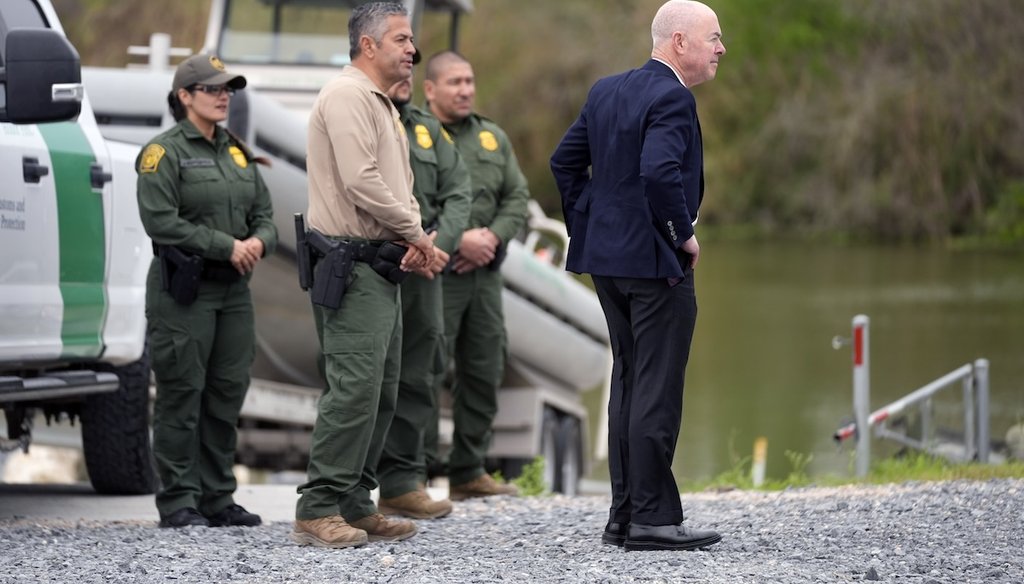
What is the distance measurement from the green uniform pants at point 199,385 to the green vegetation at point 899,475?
254 centimetres

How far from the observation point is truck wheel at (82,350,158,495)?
7184 mm

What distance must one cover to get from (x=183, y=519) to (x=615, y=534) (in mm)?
1688

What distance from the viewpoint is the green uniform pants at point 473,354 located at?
7484 mm

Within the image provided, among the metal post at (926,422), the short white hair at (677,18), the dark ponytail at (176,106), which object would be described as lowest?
the metal post at (926,422)

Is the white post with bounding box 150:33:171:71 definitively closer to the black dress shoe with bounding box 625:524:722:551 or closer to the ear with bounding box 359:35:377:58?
the ear with bounding box 359:35:377:58

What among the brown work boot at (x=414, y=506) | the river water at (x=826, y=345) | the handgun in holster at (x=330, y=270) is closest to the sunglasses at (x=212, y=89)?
the handgun in holster at (x=330, y=270)

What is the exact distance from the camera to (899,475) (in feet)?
26.5

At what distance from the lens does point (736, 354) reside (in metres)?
20.5

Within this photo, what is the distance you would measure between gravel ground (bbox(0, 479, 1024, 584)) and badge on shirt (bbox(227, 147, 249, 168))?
138 cm

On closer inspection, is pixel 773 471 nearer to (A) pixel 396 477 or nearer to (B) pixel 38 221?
(A) pixel 396 477

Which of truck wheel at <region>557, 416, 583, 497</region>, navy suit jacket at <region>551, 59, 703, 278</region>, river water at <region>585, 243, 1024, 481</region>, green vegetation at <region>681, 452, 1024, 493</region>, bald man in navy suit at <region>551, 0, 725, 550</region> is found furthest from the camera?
river water at <region>585, 243, 1024, 481</region>

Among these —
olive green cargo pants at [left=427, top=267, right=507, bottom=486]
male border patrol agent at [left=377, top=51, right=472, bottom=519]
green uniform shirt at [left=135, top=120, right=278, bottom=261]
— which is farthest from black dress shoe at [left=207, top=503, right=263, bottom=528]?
olive green cargo pants at [left=427, top=267, right=507, bottom=486]

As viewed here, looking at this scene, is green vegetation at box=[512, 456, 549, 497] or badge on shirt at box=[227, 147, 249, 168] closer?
badge on shirt at box=[227, 147, 249, 168]

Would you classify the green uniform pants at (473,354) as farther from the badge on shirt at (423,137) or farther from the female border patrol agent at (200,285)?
the female border patrol agent at (200,285)
